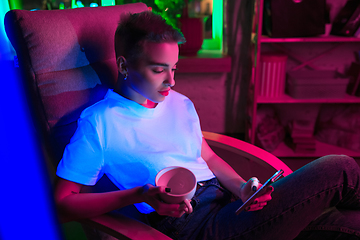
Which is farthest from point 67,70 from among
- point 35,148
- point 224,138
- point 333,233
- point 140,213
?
point 333,233

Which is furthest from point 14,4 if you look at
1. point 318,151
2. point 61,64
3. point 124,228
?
point 318,151

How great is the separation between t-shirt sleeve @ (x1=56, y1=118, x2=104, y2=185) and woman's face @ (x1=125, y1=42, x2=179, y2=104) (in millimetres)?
192

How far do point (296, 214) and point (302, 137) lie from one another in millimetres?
1519

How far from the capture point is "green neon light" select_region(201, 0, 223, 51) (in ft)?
7.89

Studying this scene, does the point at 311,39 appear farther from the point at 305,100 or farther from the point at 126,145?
the point at 126,145

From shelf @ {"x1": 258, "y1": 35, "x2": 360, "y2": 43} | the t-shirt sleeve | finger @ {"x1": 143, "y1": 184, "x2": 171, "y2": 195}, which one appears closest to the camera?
finger @ {"x1": 143, "y1": 184, "x2": 171, "y2": 195}

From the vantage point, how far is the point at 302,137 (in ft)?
7.55

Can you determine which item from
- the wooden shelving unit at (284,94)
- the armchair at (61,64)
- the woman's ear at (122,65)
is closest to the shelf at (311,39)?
the wooden shelving unit at (284,94)

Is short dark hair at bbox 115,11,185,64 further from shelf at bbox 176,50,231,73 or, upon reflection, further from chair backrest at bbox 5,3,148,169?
shelf at bbox 176,50,231,73

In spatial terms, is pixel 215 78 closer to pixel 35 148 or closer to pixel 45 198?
Result: pixel 35 148

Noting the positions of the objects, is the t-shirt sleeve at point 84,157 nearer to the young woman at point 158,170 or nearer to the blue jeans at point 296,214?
the young woman at point 158,170

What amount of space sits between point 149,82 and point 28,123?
471 millimetres

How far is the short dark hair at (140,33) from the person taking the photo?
89 centimetres

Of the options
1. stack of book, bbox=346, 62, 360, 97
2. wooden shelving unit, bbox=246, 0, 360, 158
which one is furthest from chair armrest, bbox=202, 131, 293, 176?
stack of book, bbox=346, 62, 360, 97
